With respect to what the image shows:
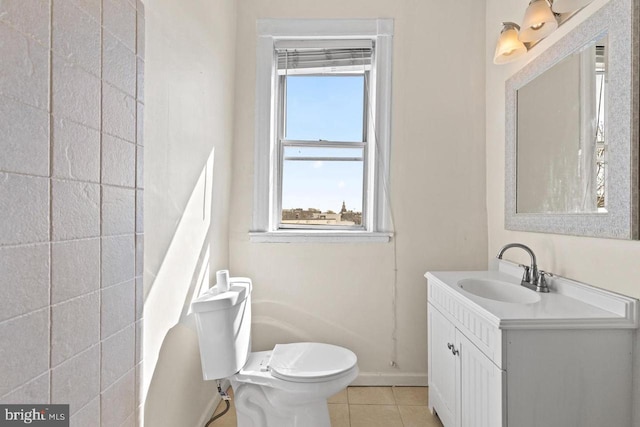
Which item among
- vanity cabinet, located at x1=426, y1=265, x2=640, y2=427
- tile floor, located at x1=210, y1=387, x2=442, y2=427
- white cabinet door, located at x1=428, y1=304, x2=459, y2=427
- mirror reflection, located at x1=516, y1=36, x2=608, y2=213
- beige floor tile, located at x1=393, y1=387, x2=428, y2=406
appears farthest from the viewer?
beige floor tile, located at x1=393, y1=387, x2=428, y2=406

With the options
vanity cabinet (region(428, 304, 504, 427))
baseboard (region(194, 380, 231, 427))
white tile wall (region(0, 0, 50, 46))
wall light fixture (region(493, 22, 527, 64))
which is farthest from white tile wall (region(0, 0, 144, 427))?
wall light fixture (region(493, 22, 527, 64))

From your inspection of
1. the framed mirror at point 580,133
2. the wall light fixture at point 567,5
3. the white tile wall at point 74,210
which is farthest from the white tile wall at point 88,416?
the wall light fixture at point 567,5

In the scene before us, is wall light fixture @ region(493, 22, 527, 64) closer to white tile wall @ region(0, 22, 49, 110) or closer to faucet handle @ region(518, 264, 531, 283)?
faucet handle @ region(518, 264, 531, 283)

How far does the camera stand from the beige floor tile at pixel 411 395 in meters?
1.86

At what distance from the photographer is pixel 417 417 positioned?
68.0 inches

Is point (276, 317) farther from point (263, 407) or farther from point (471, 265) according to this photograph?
point (471, 265)

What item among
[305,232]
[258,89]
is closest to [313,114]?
[258,89]

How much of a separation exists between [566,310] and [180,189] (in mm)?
1487

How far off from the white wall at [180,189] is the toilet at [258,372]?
11cm

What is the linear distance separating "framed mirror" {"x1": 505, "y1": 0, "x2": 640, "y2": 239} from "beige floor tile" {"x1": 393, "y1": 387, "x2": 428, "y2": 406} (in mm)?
1099

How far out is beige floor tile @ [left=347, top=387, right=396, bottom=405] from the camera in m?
1.86

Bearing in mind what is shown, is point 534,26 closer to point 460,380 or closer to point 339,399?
point 460,380

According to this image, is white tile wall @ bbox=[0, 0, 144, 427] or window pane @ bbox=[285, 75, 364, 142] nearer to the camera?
white tile wall @ bbox=[0, 0, 144, 427]

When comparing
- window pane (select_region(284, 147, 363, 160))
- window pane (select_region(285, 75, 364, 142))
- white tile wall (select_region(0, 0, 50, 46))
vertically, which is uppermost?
window pane (select_region(285, 75, 364, 142))
